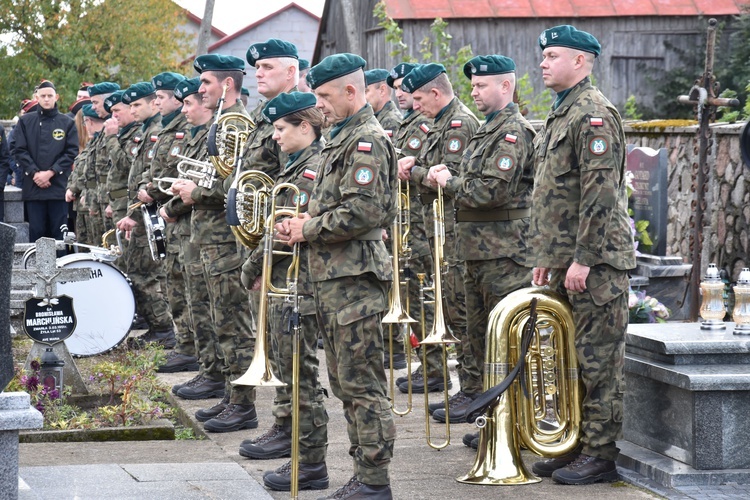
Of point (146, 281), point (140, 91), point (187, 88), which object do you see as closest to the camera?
point (187, 88)

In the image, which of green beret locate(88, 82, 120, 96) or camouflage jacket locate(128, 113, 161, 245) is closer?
camouflage jacket locate(128, 113, 161, 245)

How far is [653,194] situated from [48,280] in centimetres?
620

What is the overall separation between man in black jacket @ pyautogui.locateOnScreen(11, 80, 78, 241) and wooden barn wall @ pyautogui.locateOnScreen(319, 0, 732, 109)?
36.7ft

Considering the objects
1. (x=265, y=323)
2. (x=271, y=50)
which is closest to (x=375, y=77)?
(x=271, y=50)

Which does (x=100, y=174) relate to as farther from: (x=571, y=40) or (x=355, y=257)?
(x=355, y=257)

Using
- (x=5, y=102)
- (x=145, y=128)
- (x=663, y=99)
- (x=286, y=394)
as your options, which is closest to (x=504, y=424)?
(x=286, y=394)

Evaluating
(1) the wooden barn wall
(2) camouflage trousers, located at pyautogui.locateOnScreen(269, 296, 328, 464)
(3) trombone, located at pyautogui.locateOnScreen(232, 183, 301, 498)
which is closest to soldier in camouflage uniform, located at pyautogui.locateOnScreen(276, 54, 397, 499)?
(3) trombone, located at pyautogui.locateOnScreen(232, 183, 301, 498)

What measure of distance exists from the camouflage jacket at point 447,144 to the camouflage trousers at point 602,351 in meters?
2.27

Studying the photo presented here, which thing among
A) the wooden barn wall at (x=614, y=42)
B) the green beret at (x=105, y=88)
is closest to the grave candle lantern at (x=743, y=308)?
the green beret at (x=105, y=88)

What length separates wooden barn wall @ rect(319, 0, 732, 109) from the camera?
2638cm

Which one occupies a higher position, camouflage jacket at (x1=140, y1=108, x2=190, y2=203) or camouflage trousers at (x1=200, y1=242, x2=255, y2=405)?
camouflage jacket at (x1=140, y1=108, x2=190, y2=203)

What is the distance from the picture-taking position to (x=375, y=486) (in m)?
6.13

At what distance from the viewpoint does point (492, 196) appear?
300 inches

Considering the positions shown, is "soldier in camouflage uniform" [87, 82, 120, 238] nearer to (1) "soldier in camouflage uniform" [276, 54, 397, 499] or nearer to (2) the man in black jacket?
(2) the man in black jacket
